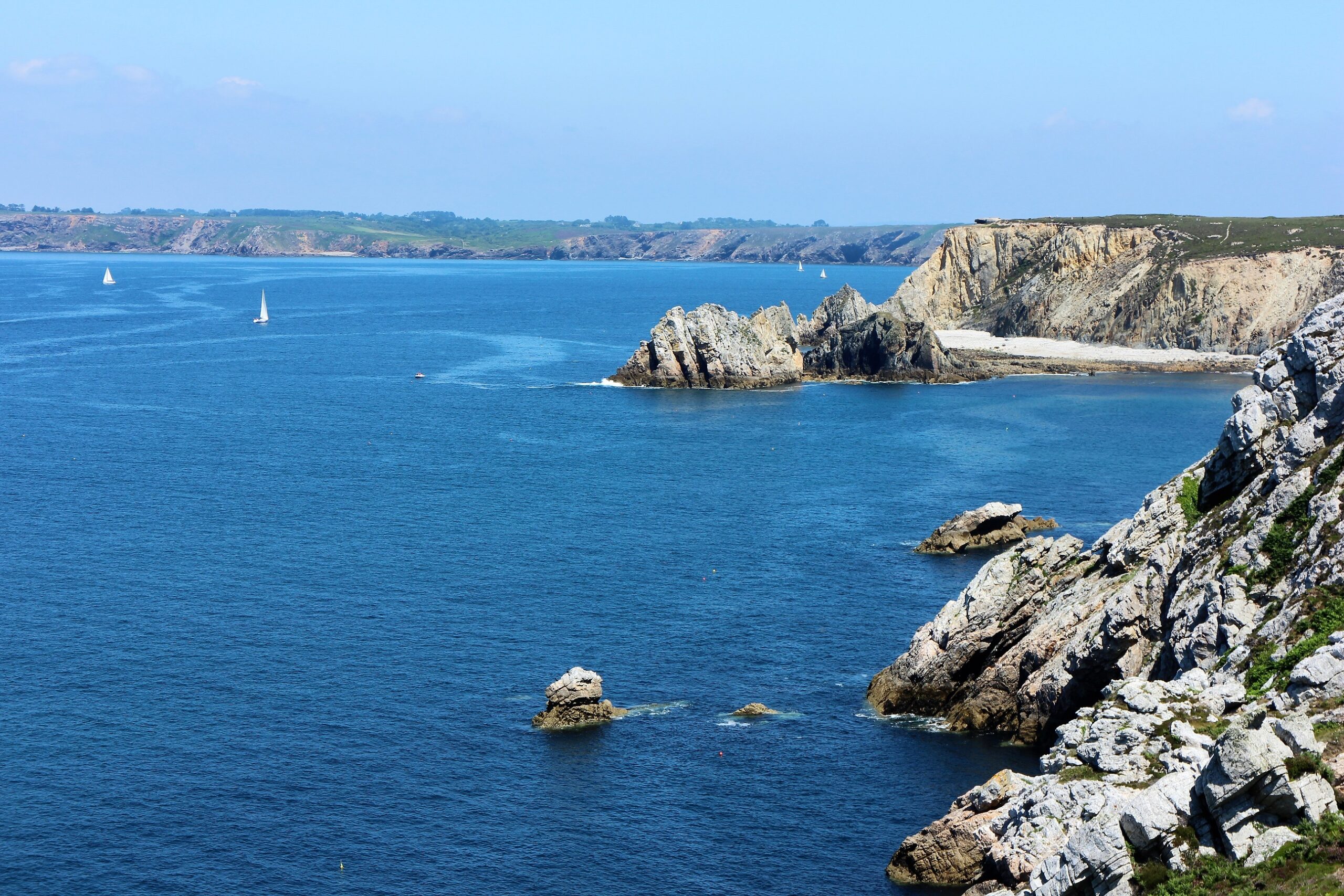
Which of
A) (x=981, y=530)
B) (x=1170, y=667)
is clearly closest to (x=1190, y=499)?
(x=1170, y=667)

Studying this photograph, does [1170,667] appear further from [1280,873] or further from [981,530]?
[981,530]

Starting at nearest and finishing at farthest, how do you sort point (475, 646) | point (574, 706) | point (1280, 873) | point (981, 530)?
point (1280, 873)
point (574, 706)
point (475, 646)
point (981, 530)

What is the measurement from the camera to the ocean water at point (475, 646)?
6175 cm

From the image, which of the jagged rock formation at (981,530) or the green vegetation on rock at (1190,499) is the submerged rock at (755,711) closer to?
the green vegetation on rock at (1190,499)

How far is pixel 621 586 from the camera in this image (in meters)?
99.9

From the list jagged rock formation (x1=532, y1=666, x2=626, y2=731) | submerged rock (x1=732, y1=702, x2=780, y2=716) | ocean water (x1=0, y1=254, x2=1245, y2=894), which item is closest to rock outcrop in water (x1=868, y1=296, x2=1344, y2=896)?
ocean water (x1=0, y1=254, x2=1245, y2=894)

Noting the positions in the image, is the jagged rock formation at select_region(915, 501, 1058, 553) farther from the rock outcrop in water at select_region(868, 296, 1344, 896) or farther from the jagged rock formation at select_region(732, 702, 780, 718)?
the jagged rock formation at select_region(732, 702, 780, 718)

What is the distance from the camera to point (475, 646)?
286ft

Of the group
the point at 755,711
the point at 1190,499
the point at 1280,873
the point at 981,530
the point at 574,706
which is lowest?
the point at 755,711

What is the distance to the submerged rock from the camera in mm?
76438

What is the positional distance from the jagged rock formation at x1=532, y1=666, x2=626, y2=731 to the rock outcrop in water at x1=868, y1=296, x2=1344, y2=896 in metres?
16.6

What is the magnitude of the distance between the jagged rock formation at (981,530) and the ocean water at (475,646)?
422 centimetres

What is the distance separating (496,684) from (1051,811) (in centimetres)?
4064

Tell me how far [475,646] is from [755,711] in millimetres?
20840
